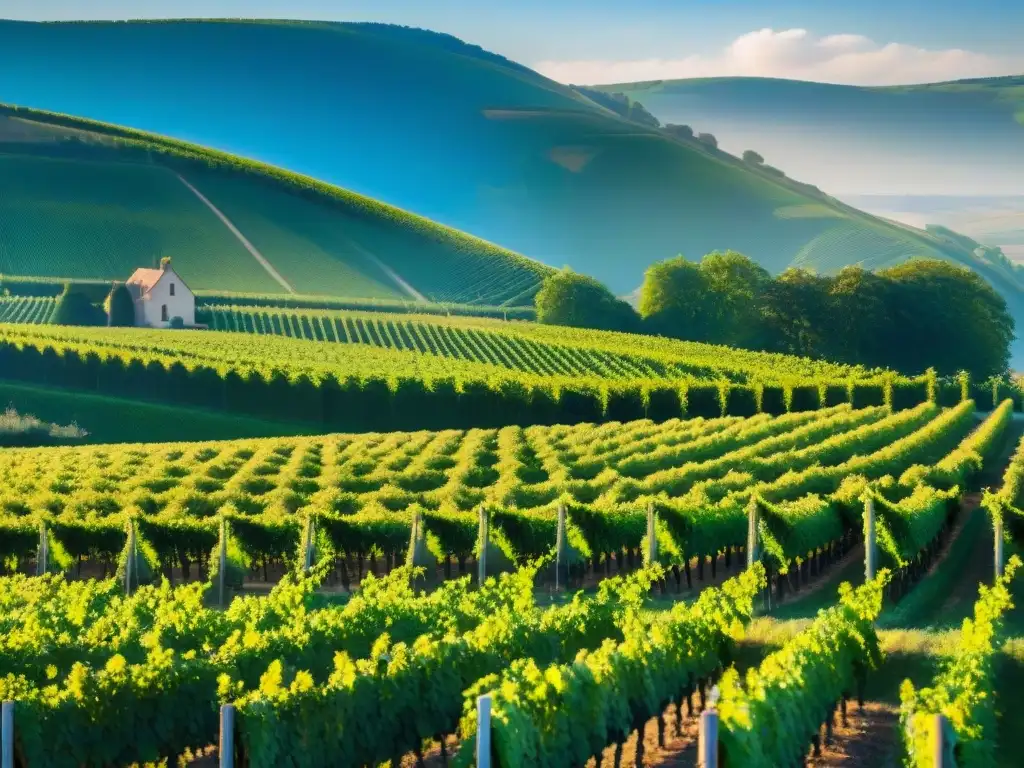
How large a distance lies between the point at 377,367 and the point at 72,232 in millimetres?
81649

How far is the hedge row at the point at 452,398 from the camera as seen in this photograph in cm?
6531

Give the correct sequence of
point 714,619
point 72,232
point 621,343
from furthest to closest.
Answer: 1. point 72,232
2. point 621,343
3. point 714,619

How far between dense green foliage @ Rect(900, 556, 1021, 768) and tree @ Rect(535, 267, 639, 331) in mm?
96988

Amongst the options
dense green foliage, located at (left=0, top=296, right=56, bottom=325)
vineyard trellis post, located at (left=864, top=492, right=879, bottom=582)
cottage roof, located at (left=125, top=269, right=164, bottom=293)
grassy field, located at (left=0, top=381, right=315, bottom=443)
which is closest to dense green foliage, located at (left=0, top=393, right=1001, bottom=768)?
vineyard trellis post, located at (left=864, top=492, right=879, bottom=582)

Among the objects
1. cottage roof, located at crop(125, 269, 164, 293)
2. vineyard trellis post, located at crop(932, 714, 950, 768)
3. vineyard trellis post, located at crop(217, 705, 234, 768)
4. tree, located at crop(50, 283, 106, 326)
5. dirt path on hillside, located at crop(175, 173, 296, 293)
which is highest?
dirt path on hillside, located at crop(175, 173, 296, 293)

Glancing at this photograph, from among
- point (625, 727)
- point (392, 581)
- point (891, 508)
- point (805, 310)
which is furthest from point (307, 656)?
point (805, 310)

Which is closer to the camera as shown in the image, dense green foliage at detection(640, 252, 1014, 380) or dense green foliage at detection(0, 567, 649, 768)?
dense green foliage at detection(0, 567, 649, 768)

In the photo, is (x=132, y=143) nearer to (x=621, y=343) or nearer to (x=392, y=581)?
(x=621, y=343)

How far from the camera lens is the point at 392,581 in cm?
2253

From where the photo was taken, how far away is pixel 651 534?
2819 centimetres

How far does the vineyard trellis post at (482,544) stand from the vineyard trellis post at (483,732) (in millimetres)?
15464

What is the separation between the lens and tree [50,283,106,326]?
103875 millimetres

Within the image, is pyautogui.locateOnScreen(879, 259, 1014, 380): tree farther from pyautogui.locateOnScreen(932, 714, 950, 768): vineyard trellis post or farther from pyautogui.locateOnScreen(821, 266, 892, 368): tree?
pyautogui.locateOnScreen(932, 714, 950, 768): vineyard trellis post

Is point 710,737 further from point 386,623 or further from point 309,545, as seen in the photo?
A: point 309,545
